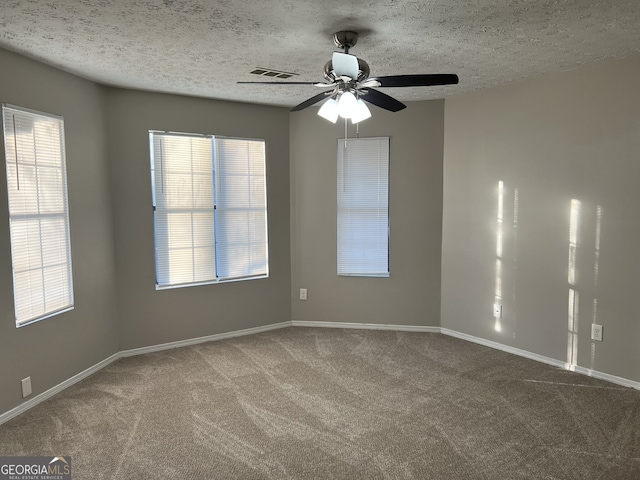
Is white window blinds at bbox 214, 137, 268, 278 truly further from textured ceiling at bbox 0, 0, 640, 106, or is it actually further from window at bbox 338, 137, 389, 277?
textured ceiling at bbox 0, 0, 640, 106

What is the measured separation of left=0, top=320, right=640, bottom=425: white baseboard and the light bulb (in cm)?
282

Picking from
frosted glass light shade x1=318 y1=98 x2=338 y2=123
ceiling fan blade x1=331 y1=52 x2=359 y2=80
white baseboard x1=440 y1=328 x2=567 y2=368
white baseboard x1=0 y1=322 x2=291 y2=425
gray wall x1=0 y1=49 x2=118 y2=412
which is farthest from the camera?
white baseboard x1=440 y1=328 x2=567 y2=368

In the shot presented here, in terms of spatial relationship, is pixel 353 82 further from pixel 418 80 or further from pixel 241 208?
pixel 241 208

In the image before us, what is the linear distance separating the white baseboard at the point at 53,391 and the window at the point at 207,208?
Result: 797mm

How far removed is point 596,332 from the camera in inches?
145

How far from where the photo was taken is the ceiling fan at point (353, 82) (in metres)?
2.43

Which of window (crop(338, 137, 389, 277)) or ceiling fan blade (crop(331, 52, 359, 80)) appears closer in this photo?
ceiling fan blade (crop(331, 52, 359, 80))

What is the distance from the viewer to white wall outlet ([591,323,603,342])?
3.66 meters

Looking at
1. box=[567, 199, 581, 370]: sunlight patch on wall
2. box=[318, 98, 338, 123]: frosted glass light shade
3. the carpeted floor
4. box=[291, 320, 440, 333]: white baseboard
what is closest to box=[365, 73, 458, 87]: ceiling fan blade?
box=[318, 98, 338, 123]: frosted glass light shade

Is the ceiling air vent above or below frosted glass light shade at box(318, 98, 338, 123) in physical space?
above

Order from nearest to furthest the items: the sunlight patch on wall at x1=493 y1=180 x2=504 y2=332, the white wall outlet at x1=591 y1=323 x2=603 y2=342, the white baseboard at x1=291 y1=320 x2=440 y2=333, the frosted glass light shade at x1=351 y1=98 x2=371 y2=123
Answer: the frosted glass light shade at x1=351 y1=98 x2=371 y2=123, the white wall outlet at x1=591 y1=323 x2=603 y2=342, the sunlight patch on wall at x1=493 y1=180 x2=504 y2=332, the white baseboard at x1=291 y1=320 x2=440 y2=333

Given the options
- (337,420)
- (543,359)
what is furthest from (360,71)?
(543,359)

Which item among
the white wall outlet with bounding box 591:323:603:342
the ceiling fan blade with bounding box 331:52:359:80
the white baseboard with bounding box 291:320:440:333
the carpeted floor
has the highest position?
the ceiling fan blade with bounding box 331:52:359:80

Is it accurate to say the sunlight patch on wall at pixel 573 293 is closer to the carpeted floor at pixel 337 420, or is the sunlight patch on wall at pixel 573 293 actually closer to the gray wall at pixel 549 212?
the gray wall at pixel 549 212
